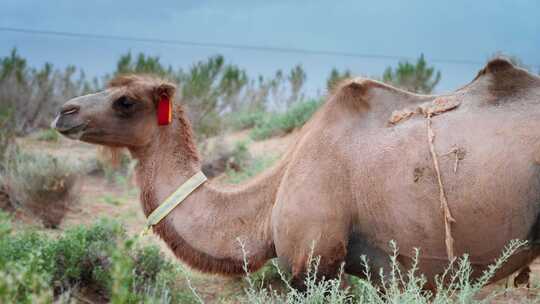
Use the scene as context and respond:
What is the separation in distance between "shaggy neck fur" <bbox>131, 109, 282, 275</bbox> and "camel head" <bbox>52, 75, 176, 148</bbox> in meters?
0.15

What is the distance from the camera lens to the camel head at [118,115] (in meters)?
5.12

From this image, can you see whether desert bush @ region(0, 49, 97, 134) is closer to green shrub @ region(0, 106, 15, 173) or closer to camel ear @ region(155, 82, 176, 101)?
green shrub @ region(0, 106, 15, 173)

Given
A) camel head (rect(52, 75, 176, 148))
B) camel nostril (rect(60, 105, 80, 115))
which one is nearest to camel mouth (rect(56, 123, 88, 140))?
camel head (rect(52, 75, 176, 148))

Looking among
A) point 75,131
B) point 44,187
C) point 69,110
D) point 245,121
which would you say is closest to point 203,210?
point 75,131

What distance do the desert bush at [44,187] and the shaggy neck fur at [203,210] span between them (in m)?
4.67

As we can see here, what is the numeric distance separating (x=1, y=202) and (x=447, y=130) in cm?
801

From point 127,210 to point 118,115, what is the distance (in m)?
5.77

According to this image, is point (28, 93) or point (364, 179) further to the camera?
point (28, 93)

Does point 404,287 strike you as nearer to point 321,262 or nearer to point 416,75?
point 321,262

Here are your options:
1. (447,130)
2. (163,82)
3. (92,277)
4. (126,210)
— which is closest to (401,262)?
(447,130)

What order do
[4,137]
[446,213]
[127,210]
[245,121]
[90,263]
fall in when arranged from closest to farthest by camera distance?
[446,213]
[90,263]
[127,210]
[4,137]
[245,121]

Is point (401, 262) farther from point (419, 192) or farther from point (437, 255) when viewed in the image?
point (419, 192)

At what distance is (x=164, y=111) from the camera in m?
5.26

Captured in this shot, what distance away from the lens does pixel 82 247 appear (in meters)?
6.05
